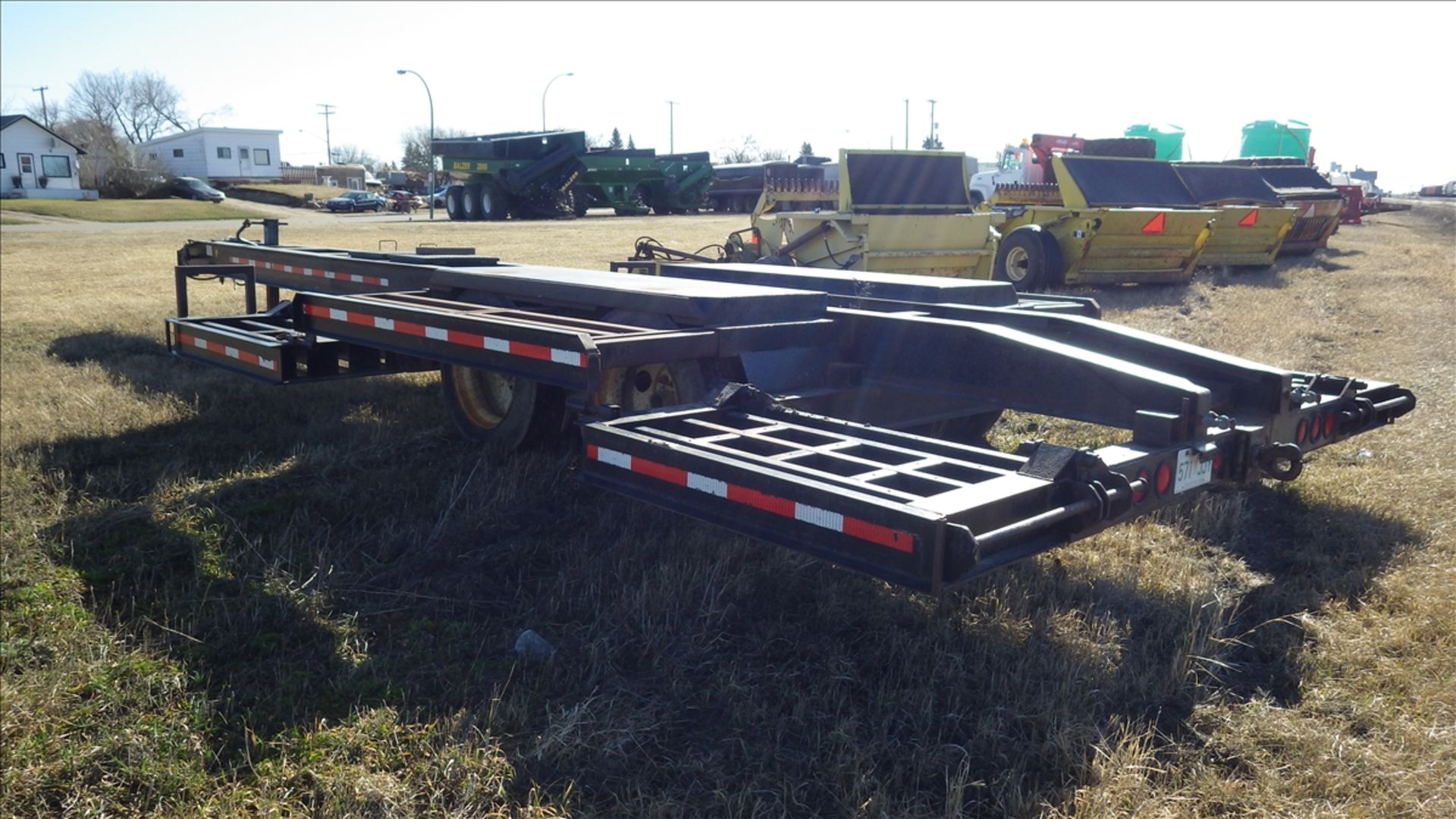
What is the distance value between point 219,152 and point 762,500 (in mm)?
83413

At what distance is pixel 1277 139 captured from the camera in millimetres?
26453

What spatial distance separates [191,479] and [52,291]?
10125 mm

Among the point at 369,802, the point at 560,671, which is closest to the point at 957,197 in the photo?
the point at 560,671

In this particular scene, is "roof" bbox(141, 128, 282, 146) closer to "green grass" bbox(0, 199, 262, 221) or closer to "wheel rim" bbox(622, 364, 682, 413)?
"green grass" bbox(0, 199, 262, 221)

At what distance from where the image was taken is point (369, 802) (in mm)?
2834

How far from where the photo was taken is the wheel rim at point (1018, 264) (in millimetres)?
13273

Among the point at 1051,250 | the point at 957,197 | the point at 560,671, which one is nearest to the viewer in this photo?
the point at 560,671

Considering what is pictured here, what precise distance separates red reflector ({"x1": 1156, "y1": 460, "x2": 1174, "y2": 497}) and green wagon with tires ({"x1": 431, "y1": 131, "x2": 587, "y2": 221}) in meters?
32.6

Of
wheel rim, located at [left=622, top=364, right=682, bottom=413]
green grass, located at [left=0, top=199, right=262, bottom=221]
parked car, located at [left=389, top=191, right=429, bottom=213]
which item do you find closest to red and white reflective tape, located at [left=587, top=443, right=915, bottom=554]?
wheel rim, located at [left=622, top=364, right=682, bottom=413]

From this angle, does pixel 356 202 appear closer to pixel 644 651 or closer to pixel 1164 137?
pixel 1164 137

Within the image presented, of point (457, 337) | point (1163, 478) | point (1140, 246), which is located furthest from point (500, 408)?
point (1140, 246)

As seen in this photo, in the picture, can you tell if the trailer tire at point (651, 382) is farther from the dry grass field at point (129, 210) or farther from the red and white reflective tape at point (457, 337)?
the dry grass field at point (129, 210)

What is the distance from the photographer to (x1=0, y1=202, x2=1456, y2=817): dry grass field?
293 centimetres

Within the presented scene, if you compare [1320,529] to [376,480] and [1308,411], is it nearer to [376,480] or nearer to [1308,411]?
[1308,411]
